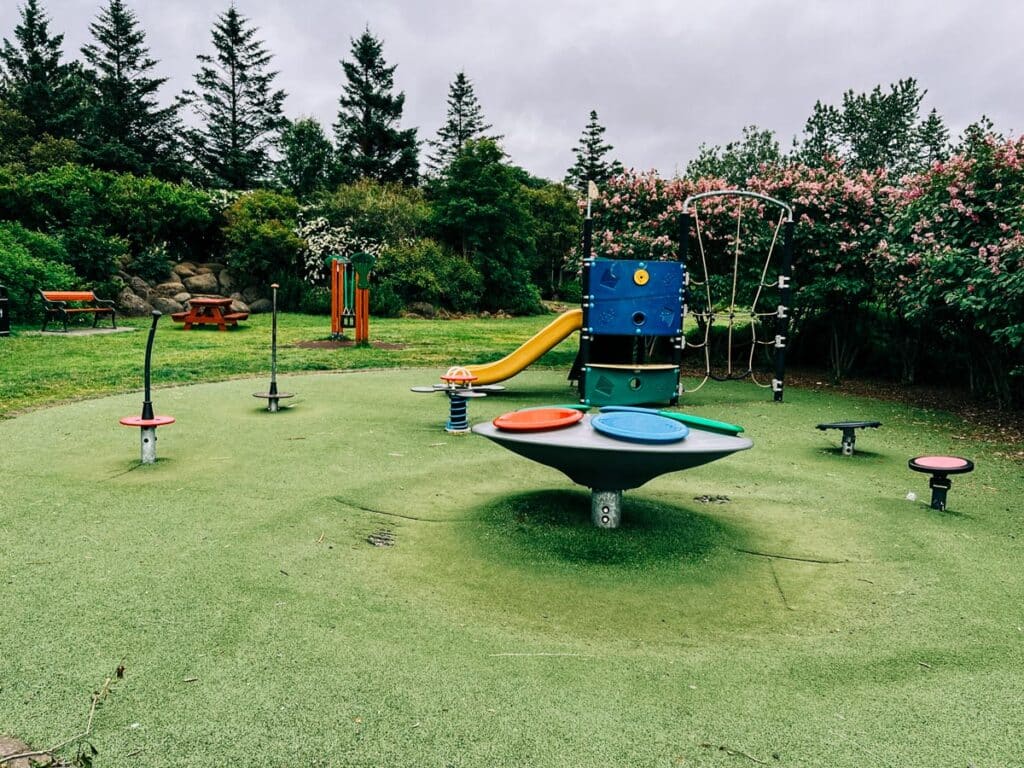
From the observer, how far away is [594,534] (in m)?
4.32

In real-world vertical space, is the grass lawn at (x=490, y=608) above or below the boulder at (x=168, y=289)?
below

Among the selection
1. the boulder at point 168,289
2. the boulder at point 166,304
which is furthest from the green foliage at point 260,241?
the boulder at point 166,304

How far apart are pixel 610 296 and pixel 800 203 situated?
439 cm

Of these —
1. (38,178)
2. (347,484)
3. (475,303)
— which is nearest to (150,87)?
(38,178)

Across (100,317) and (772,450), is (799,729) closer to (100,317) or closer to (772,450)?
(772,450)

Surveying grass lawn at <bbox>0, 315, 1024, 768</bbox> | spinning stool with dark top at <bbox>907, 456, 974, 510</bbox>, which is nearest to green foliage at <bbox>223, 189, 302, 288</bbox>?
grass lawn at <bbox>0, 315, 1024, 768</bbox>

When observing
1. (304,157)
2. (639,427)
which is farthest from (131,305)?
(304,157)

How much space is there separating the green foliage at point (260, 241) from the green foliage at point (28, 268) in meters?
5.41

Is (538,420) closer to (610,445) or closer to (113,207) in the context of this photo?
(610,445)

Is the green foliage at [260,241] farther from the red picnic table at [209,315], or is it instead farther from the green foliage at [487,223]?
the green foliage at [487,223]

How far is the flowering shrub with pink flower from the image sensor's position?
7.81 meters

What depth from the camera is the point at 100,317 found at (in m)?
18.2

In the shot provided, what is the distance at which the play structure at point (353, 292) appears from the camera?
601 inches

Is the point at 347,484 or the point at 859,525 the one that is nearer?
the point at 859,525
